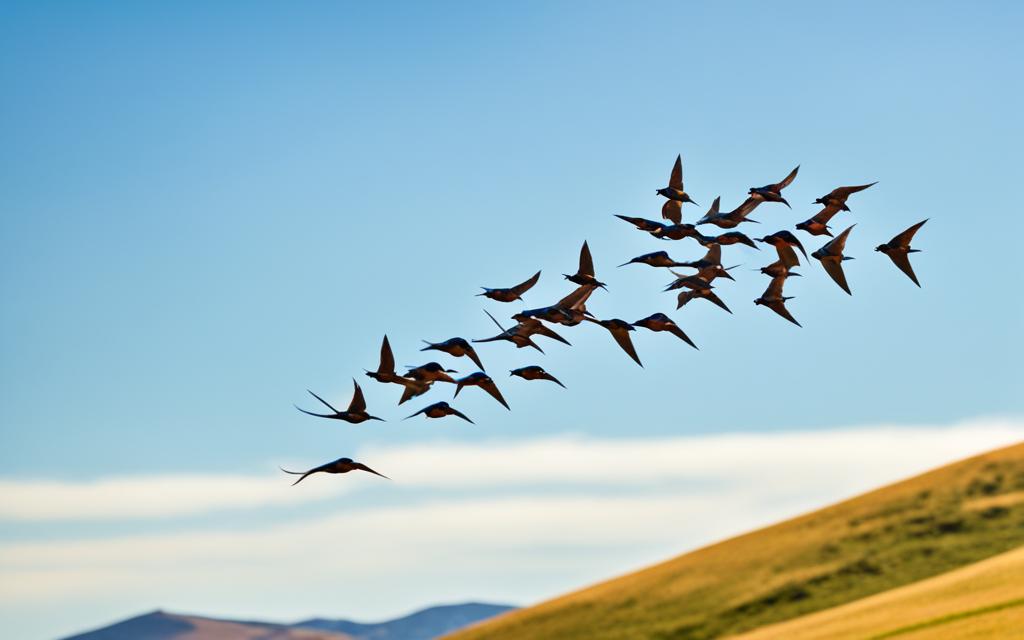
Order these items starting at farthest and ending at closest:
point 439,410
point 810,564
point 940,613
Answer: point 810,564, point 940,613, point 439,410

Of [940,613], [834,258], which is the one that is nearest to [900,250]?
[834,258]

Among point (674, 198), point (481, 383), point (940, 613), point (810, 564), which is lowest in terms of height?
point (940, 613)

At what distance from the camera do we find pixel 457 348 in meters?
18.3

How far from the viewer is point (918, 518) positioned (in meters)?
72.4

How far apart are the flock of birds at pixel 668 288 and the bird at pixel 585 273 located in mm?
16

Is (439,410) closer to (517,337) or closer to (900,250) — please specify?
(517,337)

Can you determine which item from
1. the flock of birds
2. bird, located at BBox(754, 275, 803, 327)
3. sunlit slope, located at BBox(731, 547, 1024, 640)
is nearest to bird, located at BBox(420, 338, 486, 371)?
the flock of birds

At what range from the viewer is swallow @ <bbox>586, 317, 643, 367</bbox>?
1881cm

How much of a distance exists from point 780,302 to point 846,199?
2035 mm

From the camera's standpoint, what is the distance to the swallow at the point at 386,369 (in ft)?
Answer: 59.1

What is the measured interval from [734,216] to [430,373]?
19.2 feet

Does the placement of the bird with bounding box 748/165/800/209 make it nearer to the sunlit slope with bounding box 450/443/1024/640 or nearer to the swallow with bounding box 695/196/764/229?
the swallow with bounding box 695/196/764/229

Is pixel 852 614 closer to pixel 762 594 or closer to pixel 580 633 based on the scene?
pixel 762 594

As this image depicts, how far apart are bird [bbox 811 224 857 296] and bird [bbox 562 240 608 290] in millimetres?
3656
